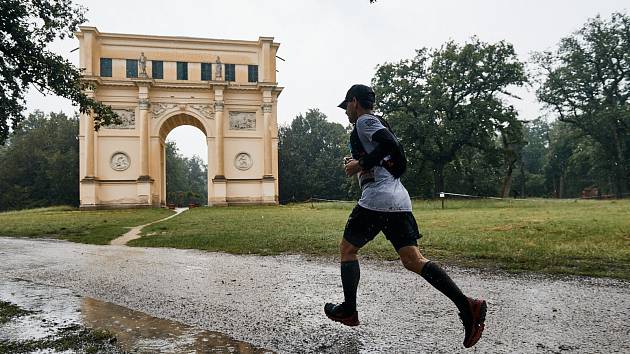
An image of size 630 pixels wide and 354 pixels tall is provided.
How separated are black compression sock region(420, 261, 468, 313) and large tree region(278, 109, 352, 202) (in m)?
59.2

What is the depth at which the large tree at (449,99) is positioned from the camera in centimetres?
3950

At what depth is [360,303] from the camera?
533 cm

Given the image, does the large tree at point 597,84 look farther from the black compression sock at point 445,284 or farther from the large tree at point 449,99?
the black compression sock at point 445,284

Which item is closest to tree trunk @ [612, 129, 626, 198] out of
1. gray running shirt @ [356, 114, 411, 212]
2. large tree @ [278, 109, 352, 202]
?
large tree @ [278, 109, 352, 202]

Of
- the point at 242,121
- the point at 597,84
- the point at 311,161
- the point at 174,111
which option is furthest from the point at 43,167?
the point at 597,84

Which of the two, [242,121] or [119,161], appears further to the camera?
[242,121]

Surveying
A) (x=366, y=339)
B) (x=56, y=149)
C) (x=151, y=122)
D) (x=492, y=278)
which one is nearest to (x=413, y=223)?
(x=366, y=339)

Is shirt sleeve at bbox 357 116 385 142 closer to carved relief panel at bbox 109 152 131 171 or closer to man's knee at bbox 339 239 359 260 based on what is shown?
man's knee at bbox 339 239 359 260

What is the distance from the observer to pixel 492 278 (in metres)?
6.87

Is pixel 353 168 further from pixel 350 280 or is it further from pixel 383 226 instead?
pixel 350 280

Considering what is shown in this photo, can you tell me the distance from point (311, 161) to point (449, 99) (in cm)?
3606

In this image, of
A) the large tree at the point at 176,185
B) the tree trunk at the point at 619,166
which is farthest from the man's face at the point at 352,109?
the large tree at the point at 176,185

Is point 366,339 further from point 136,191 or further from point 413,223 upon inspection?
point 136,191

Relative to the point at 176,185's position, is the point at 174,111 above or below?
above
